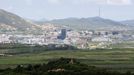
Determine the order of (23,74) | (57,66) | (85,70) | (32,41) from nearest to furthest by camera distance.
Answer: (23,74) < (85,70) < (57,66) < (32,41)

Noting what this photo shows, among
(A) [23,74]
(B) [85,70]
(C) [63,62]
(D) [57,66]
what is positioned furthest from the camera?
(C) [63,62]

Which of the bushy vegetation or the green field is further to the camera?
the green field

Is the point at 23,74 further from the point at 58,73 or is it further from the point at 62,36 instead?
the point at 62,36

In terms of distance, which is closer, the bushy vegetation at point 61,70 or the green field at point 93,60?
the bushy vegetation at point 61,70

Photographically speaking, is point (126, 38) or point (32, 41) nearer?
point (32, 41)

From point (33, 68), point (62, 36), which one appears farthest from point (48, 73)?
point (62, 36)

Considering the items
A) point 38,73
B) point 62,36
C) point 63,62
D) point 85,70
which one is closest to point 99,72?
point 85,70

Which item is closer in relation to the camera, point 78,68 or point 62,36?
point 78,68

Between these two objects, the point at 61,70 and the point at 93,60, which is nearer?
the point at 61,70

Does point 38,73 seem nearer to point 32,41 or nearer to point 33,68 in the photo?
point 33,68
